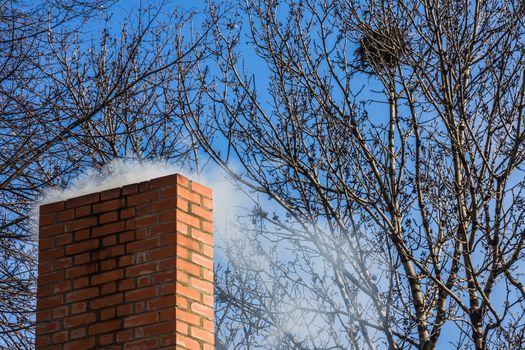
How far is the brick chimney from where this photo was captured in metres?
5.48

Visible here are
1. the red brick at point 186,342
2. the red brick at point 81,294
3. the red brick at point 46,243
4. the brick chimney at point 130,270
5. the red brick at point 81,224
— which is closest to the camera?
the red brick at point 186,342

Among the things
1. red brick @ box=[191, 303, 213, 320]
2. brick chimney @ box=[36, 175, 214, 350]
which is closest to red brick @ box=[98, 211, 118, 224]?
brick chimney @ box=[36, 175, 214, 350]

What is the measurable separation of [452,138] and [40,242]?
17.5ft

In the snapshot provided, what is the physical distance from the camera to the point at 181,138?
44.2ft

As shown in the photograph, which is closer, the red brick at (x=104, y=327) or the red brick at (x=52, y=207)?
the red brick at (x=104, y=327)

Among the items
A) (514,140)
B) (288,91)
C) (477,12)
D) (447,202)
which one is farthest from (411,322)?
(477,12)

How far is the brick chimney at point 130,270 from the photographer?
548 cm

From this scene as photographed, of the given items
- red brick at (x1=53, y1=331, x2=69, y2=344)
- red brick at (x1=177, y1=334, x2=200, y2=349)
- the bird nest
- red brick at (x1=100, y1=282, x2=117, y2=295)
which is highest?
the bird nest

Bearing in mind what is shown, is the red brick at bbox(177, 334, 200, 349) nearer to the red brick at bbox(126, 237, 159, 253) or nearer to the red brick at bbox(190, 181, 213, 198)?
the red brick at bbox(126, 237, 159, 253)

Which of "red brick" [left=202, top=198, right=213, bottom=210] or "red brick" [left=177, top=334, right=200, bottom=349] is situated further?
"red brick" [left=202, top=198, right=213, bottom=210]

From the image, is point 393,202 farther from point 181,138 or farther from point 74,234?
point 74,234

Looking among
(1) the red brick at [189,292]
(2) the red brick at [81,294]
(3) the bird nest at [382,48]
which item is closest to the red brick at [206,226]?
(1) the red brick at [189,292]

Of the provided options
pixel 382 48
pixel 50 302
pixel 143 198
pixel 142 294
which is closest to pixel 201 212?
pixel 143 198

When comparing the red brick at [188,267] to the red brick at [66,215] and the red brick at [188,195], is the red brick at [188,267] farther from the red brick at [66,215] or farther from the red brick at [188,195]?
the red brick at [66,215]
